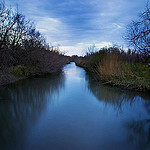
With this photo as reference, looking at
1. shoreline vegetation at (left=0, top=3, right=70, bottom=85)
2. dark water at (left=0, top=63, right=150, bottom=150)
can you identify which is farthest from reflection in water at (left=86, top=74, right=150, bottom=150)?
shoreline vegetation at (left=0, top=3, right=70, bottom=85)

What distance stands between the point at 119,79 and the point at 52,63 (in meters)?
5.84

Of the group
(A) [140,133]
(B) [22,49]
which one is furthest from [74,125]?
(B) [22,49]

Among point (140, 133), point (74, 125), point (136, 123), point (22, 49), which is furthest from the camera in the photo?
point (22, 49)

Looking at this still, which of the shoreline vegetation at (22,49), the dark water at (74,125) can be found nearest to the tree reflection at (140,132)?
the dark water at (74,125)

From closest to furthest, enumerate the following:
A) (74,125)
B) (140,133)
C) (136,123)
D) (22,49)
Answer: (140,133) < (74,125) < (136,123) < (22,49)

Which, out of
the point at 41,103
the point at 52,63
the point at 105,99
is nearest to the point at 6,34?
the point at 52,63

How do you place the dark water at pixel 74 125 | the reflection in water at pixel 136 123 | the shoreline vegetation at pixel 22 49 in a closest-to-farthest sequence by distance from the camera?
the dark water at pixel 74 125, the reflection in water at pixel 136 123, the shoreline vegetation at pixel 22 49

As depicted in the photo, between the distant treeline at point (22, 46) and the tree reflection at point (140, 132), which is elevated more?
the distant treeline at point (22, 46)

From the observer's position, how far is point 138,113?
10.7 feet

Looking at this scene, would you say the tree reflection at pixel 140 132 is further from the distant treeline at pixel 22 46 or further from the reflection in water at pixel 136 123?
the distant treeline at pixel 22 46

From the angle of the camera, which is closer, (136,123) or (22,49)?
(136,123)

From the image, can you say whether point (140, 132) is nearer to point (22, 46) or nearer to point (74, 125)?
point (74, 125)

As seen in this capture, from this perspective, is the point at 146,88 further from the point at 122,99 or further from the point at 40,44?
the point at 40,44

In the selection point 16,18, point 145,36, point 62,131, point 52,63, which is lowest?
point 62,131
